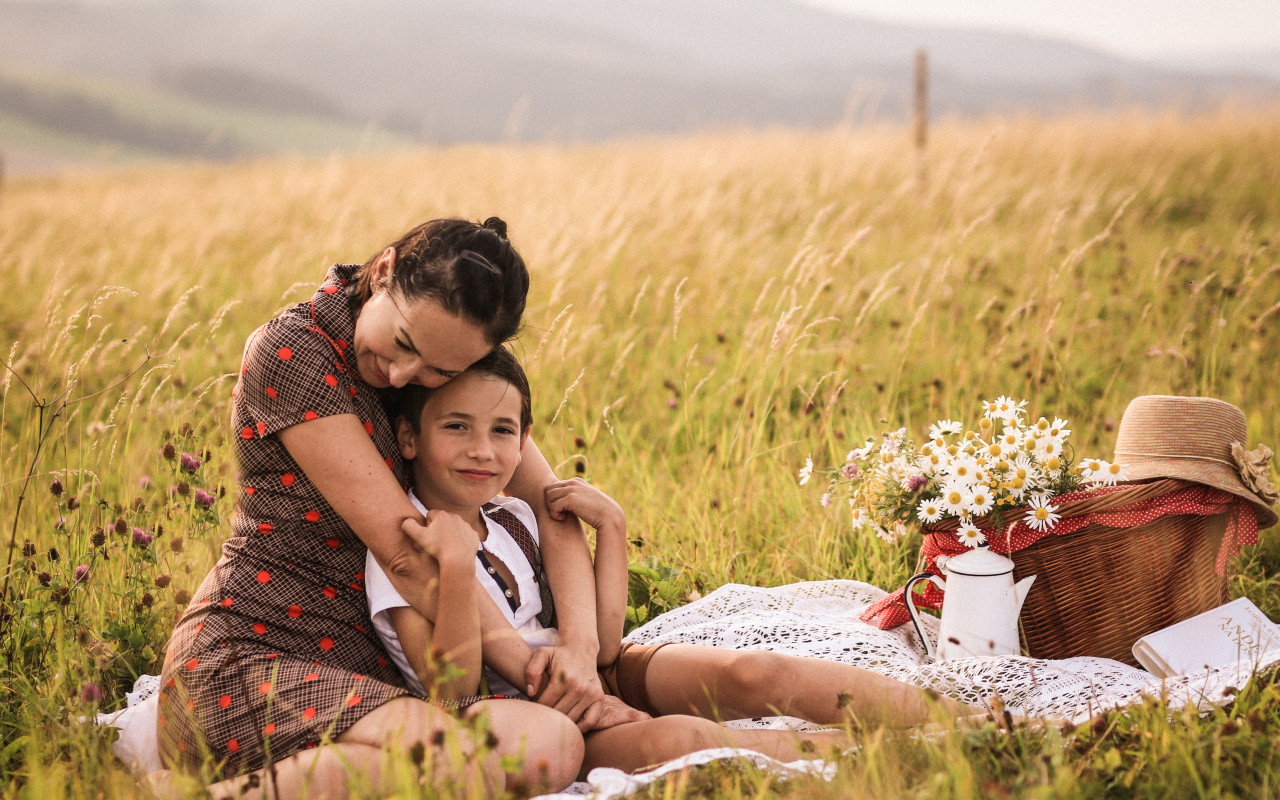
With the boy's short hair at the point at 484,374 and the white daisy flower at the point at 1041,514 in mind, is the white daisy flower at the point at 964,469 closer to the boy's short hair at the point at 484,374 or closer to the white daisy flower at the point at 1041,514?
the white daisy flower at the point at 1041,514

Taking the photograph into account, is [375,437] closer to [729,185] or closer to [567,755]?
[567,755]

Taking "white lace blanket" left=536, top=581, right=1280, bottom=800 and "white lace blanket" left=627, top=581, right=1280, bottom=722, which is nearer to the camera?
"white lace blanket" left=536, top=581, right=1280, bottom=800

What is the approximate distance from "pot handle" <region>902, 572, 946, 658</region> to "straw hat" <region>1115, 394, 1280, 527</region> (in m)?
0.61

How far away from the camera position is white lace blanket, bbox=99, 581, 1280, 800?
7.00ft

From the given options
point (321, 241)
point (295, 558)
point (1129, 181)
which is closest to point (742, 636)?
point (295, 558)

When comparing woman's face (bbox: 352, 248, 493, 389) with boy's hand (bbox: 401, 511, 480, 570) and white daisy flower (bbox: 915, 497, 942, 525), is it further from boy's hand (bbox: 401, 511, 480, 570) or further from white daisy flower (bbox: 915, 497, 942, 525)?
white daisy flower (bbox: 915, 497, 942, 525)

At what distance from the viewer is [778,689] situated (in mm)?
2234

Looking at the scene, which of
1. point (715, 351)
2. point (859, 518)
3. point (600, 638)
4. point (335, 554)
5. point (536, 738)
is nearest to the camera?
point (536, 738)

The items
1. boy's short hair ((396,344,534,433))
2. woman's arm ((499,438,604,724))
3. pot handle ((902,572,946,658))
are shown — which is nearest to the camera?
woman's arm ((499,438,604,724))

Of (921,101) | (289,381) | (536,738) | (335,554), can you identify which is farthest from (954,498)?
(921,101)

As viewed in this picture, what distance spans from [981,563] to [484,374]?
4.57 feet

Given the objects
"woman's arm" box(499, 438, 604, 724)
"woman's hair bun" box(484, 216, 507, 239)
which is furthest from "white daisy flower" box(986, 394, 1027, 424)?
"woman's hair bun" box(484, 216, 507, 239)

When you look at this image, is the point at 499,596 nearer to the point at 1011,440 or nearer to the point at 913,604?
the point at 913,604

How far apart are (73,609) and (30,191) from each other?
543 inches
